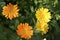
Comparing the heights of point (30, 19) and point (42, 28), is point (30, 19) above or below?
above

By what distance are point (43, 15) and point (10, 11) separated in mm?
351

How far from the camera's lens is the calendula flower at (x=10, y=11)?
2.25m

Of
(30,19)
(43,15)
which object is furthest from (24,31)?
(43,15)

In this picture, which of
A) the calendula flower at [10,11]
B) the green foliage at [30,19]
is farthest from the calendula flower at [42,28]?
the calendula flower at [10,11]

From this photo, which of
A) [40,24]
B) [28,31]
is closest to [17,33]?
[28,31]

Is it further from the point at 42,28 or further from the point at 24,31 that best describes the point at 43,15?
the point at 24,31

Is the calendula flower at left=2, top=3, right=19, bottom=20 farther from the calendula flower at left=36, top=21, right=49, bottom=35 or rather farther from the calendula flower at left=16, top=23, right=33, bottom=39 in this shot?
the calendula flower at left=36, top=21, right=49, bottom=35

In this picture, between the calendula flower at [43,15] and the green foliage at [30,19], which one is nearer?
the green foliage at [30,19]

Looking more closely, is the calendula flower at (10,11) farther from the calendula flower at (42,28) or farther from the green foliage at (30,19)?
the calendula flower at (42,28)

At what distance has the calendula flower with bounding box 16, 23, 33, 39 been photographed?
2.17 m

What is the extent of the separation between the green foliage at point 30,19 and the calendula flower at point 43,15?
A: 0.16ft

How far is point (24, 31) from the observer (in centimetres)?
217

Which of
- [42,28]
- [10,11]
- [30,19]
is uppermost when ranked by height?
[10,11]

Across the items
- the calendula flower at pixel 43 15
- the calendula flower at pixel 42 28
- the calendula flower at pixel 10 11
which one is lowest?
the calendula flower at pixel 42 28
